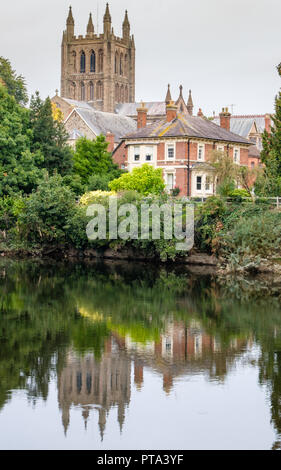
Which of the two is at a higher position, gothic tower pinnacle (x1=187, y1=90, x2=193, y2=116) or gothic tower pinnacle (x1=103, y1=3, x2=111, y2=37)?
gothic tower pinnacle (x1=103, y1=3, x2=111, y2=37)

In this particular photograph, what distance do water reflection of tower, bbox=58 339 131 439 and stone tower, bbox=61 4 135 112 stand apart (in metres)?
119

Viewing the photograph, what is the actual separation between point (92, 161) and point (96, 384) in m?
45.0

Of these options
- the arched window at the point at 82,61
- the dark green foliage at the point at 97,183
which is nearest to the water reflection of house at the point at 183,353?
the dark green foliage at the point at 97,183

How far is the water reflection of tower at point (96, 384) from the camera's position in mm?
16422

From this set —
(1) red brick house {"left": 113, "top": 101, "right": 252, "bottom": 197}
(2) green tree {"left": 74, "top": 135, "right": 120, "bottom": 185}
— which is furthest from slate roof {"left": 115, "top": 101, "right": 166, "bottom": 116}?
(2) green tree {"left": 74, "top": 135, "right": 120, "bottom": 185}

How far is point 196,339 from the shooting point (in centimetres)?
2350

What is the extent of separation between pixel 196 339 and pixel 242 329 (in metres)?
2.46

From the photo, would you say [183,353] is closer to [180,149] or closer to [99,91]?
[180,149]

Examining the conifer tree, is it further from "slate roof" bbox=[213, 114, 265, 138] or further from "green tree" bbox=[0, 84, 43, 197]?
"slate roof" bbox=[213, 114, 265, 138]

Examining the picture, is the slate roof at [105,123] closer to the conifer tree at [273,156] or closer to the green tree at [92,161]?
the green tree at [92,161]

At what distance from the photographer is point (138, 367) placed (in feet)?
64.7

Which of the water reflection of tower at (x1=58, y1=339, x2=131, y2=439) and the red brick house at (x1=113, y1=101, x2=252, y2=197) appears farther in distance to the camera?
the red brick house at (x1=113, y1=101, x2=252, y2=197)

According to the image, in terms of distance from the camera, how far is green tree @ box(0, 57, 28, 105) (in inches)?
3113
